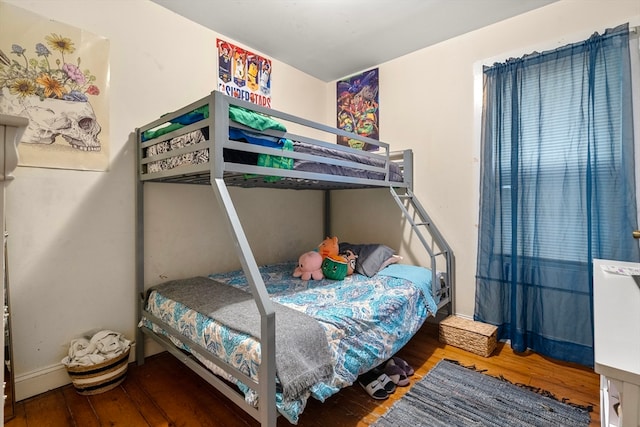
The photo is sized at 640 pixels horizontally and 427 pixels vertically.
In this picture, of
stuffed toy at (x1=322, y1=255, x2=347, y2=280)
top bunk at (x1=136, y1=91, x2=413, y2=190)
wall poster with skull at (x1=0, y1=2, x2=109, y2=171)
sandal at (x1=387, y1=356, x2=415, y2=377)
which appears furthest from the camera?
stuffed toy at (x1=322, y1=255, x2=347, y2=280)

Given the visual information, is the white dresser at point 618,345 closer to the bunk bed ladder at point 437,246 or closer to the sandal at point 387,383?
the sandal at point 387,383

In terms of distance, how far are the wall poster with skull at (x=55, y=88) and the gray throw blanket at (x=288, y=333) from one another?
1089mm

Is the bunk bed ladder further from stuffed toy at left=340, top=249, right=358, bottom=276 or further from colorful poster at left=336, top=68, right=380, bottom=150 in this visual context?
colorful poster at left=336, top=68, right=380, bottom=150

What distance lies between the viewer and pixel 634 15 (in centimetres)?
186

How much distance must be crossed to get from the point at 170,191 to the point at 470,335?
242cm

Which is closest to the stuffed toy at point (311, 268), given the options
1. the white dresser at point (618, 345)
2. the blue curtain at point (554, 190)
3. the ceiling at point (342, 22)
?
the blue curtain at point (554, 190)

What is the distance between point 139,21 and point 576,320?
3.53 m

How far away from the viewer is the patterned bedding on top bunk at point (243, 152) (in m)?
1.49

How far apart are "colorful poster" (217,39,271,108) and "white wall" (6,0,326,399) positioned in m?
0.09

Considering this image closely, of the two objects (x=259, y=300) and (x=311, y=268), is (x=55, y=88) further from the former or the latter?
(x=311, y=268)

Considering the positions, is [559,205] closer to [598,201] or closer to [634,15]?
[598,201]

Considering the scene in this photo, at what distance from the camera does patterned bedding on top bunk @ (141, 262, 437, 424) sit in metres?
1.27

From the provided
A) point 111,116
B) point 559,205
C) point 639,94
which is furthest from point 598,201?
point 111,116

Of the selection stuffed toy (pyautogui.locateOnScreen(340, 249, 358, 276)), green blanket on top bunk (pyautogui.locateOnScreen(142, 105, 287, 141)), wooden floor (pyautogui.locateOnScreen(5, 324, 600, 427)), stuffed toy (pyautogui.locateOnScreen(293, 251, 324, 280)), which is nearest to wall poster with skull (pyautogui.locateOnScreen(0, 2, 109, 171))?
green blanket on top bunk (pyautogui.locateOnScreen(142, 105, 287, 141))
